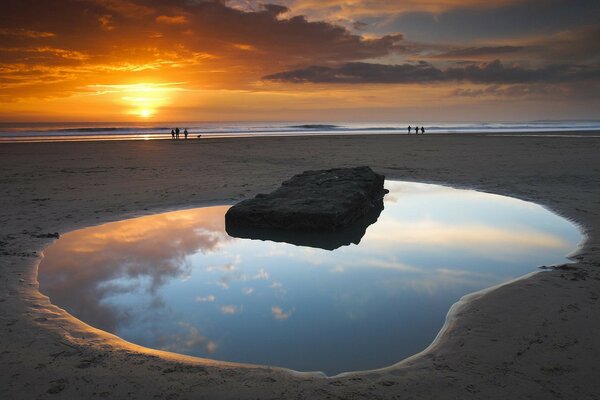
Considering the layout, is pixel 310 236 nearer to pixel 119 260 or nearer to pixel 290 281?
pixel 290 281

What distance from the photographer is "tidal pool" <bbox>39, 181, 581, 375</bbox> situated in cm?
405

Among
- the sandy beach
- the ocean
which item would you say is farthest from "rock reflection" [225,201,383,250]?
the ocean

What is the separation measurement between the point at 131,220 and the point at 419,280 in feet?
20.9

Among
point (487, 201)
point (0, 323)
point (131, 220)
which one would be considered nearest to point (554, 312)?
point (0, 323)

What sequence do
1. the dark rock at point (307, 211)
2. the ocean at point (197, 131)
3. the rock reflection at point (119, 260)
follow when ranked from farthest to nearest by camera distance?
the ocean at point (197, 131)
the dark rock at point (307, 211)
the rock reflection at point (119, 260)

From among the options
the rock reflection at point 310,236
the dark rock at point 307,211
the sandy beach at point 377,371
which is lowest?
the sandy beach at point 377,371

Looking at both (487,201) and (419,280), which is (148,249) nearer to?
(419,280)

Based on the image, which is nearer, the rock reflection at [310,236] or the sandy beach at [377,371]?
the sandy beach at [377,371]

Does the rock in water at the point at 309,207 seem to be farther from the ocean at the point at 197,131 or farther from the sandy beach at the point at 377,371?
the ocean at the point at 197,131

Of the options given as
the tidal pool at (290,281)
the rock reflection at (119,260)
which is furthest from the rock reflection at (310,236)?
the rock reflection at (119,260)

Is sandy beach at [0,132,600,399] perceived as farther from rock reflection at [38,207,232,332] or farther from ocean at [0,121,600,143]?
ocean at [0,121,600,143]

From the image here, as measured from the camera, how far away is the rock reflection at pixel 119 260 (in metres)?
5.06

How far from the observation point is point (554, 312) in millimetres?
4410

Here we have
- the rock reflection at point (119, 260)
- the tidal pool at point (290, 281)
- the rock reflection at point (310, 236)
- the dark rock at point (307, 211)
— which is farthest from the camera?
the dark rock at point (307, 211)
